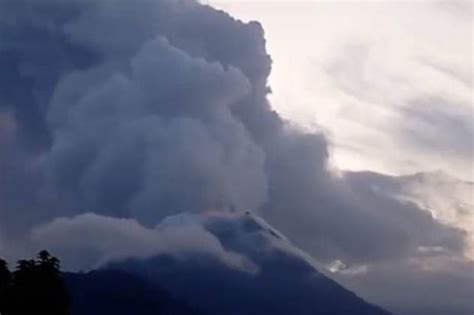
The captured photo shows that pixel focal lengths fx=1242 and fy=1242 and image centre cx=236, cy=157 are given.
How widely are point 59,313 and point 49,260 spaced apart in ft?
14.8

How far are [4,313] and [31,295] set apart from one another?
91.7 inches

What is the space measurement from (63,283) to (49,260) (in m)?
2.06

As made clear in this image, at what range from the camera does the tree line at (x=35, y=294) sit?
293ft

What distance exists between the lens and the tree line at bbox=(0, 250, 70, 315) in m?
89.4

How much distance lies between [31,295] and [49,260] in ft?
12.0

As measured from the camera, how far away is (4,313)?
89625 mm

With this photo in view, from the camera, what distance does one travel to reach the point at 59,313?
295 feet

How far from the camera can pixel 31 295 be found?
8969 cm

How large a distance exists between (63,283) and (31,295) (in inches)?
145

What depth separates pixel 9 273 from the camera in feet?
313

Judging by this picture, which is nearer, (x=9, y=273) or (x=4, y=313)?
(x=4, y=313)

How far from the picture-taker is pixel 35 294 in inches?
3536

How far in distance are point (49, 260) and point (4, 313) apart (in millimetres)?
5340
